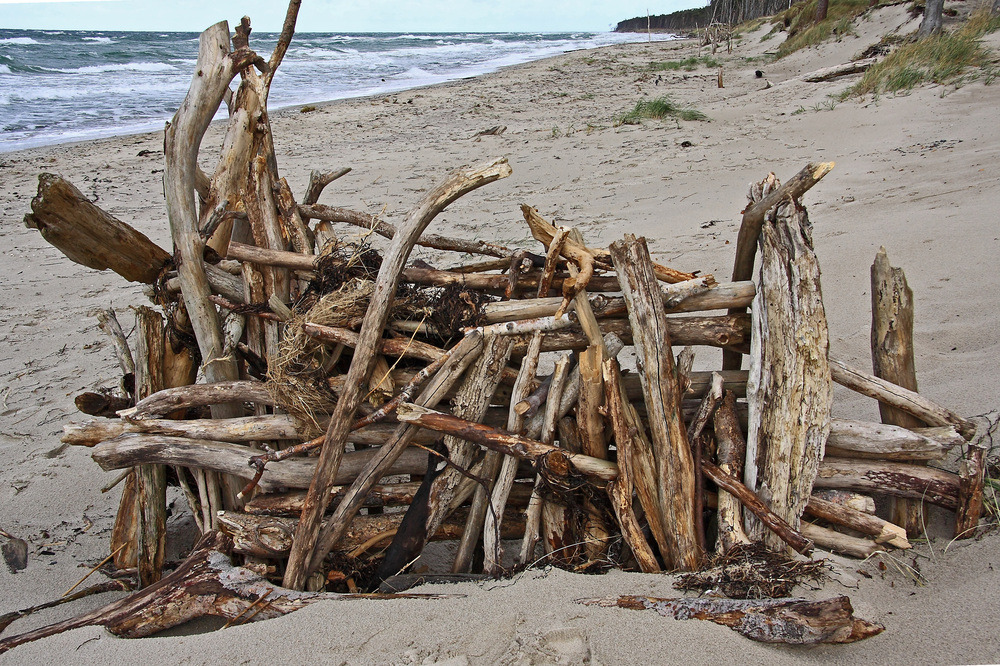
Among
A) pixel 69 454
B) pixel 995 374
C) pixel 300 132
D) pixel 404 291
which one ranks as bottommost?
pixel 69 454

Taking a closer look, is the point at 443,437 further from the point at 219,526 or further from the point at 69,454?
the point at 69,454

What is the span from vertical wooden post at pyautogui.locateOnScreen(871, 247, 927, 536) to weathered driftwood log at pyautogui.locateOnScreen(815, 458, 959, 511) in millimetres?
242

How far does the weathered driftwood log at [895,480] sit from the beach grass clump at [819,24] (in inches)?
831

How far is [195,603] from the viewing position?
2.45 metres

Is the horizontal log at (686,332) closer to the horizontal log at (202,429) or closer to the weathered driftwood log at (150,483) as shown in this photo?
the horizontal log at (202,429)

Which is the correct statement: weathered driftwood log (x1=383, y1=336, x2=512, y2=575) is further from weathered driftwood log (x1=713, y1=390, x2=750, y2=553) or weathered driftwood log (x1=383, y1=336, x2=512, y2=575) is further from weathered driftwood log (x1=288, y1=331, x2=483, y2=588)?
weathered driftwood log (x1=713, y1=390, x2=750, y2=553)

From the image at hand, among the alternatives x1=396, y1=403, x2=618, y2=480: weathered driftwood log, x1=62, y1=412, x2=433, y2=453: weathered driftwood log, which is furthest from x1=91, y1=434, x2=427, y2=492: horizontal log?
x1=396, y1=403, x2=618, y2=480: weathered driftwood log

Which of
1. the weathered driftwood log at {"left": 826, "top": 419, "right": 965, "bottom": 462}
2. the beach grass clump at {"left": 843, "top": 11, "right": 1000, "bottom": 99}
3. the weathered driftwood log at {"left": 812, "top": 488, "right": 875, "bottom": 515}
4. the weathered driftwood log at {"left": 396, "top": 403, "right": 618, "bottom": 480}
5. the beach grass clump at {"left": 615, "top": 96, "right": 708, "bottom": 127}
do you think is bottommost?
the weathered driftwood log at {"left": 812, "top": 488, "right": 875, "bottom": 515}

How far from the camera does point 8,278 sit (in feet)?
23.2

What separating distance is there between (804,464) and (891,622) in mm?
569

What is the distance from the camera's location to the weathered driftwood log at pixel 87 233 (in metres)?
2.60

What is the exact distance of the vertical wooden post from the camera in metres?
2.77

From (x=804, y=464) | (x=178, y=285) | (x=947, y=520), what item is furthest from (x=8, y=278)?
(x=947, y=520)

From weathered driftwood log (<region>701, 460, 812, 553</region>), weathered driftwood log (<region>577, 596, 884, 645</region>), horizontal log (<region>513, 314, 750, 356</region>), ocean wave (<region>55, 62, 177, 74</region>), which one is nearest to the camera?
weathered driftwood log (<region>577, 596, 884, 645</region>)
